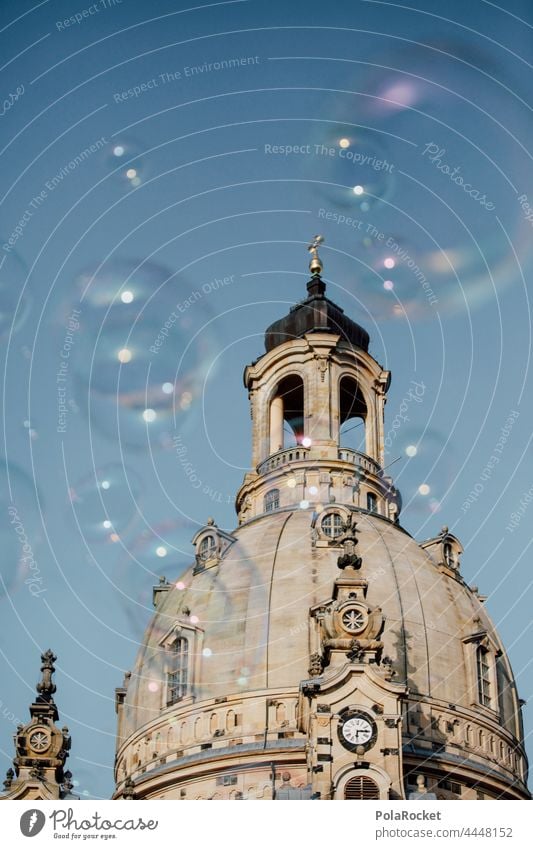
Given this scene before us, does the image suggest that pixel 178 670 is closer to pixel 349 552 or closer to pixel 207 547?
pixel 207 547

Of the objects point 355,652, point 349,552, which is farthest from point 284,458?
point 355,652

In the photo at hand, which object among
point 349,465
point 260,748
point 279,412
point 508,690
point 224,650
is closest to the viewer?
point 260,748

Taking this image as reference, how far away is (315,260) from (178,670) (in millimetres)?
34769

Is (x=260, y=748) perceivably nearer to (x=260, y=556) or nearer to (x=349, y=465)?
(x=260, y=556)

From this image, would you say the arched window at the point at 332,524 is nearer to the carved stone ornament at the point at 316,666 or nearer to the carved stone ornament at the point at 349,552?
the carved stone ornament at the point at 349,552

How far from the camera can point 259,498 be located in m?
91.2

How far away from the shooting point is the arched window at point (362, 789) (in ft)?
198

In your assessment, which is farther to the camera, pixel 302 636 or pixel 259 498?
pixel 259 498

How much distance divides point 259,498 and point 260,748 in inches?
869

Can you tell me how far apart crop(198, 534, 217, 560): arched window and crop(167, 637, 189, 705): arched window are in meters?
5.93
